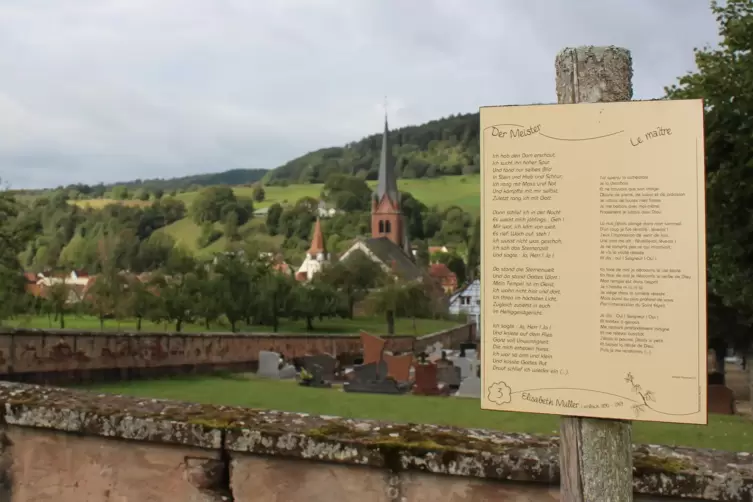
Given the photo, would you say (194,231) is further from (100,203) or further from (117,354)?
(117,354)

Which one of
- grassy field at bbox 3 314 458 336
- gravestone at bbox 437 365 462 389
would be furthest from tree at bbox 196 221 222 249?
gravestone at bbox 437 365 462 389

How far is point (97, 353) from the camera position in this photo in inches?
514

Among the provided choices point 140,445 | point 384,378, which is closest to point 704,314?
point 140,445

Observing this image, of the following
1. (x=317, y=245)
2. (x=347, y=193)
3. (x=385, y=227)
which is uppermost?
(x=347, y=193)

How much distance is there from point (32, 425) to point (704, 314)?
3.57 m

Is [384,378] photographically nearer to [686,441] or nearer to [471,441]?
[686,441]

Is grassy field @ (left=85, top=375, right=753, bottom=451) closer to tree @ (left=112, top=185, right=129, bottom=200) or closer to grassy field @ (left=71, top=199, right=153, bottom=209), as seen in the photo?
grassy field @ (left=71, top=199, right=153, bottom=209)

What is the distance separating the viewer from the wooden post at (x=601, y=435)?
2.59 meters

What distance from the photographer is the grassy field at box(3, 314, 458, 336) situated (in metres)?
27.7

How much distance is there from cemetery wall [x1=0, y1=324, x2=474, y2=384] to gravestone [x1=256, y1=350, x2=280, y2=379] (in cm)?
71

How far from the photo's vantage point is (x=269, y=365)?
18.0 meters

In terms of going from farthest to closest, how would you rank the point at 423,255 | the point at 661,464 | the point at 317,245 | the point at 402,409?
the point at 423,255 → the point at 317,245 → the point at 402,409 → the point at 661,464

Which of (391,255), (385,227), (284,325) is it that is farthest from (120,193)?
(284,325)

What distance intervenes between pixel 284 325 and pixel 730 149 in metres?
25.5
